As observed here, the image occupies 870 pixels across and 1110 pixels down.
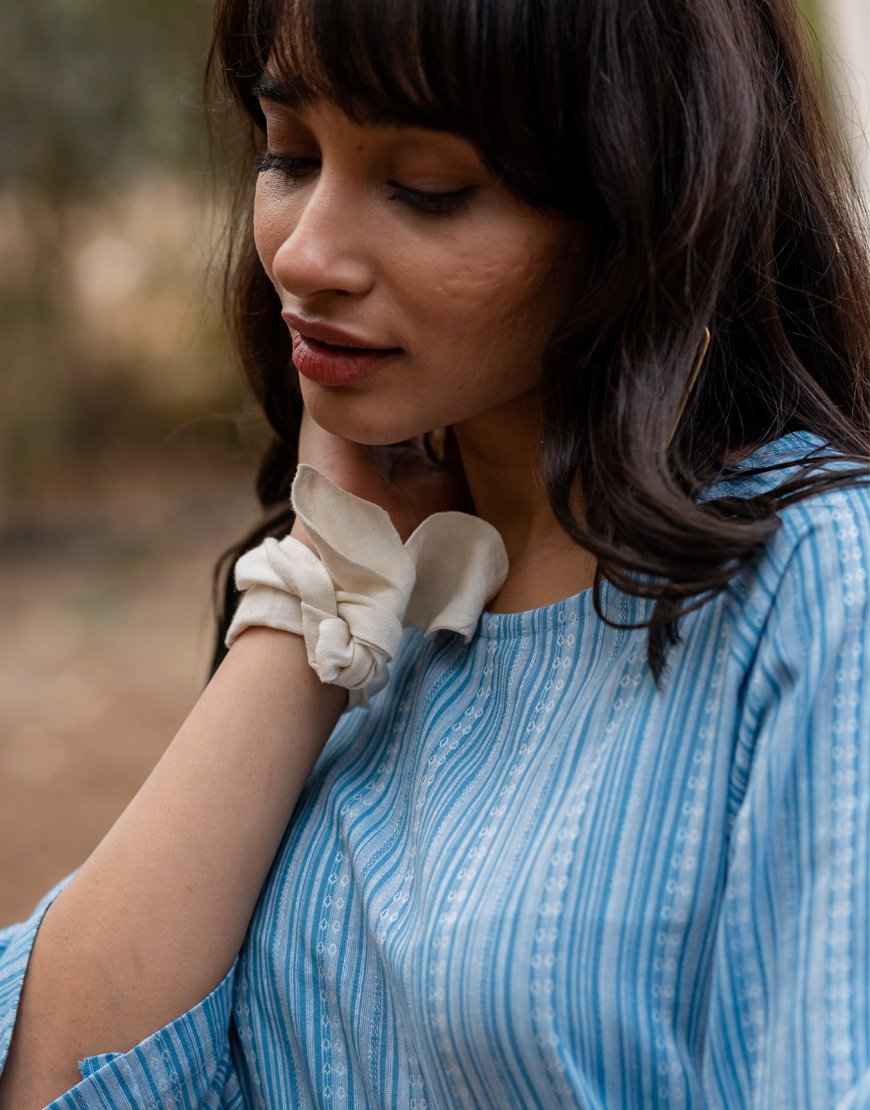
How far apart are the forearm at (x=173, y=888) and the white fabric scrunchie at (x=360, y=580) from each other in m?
0.06

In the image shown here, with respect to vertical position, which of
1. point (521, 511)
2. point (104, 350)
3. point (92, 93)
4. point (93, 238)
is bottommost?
point (521, 511)

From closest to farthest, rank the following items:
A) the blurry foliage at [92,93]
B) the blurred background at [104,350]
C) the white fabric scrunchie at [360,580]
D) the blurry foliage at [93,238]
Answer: the white fabric scrunchie at [360,580] → the blurred background at [104,350] → the blurry foliage at [92,93] → the blurry foliage at [93,238]

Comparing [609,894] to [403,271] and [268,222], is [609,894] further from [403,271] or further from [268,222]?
[268,222]

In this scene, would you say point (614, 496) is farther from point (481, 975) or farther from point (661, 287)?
point (481, 975)

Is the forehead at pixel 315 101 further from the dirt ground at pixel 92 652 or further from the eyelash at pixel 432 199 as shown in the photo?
the dirt ground at pixel 92 652

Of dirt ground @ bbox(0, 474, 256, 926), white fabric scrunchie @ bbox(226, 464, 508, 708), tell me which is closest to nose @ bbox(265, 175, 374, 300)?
white fabric scrunchie @ bbox(226, 464, 508, 708)

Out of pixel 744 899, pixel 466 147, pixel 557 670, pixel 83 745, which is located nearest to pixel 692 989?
pixel 744 899

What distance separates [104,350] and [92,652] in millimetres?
1866

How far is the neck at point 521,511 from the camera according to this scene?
3.65 feet

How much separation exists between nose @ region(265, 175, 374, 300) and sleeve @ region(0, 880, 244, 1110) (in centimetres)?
58

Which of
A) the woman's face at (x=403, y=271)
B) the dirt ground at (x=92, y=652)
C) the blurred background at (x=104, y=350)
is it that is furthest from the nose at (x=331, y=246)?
the blurred background at (x=104, y=350)

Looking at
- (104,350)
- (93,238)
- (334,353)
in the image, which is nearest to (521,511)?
(334,353)

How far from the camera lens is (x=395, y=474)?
4.38 feet

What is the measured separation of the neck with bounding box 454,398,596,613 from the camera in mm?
1113
